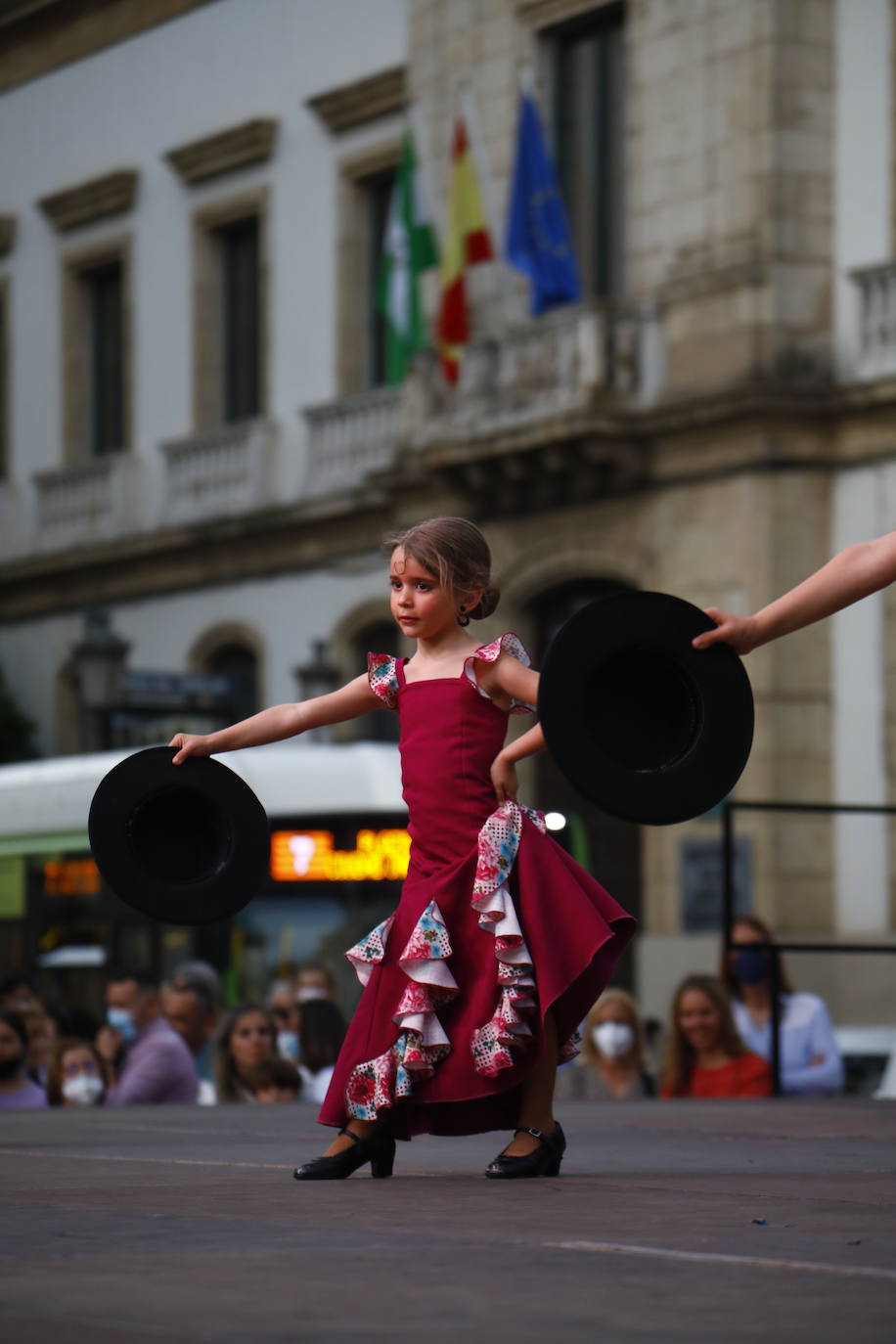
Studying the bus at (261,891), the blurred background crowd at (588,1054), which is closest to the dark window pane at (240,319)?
the bus at (261,891)

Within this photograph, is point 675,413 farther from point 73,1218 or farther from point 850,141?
point 73,1218

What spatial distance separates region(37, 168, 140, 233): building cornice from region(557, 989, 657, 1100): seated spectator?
21.6 metres

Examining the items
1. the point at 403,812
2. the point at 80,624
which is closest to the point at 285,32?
the point at 80,624

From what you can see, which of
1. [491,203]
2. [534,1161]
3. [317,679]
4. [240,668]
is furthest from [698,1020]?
[240,668]

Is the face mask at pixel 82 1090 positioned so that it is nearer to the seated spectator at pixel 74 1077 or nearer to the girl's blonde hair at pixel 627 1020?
the seated spectator at pixel 74 1077

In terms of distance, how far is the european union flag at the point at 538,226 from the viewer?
79.4 feet

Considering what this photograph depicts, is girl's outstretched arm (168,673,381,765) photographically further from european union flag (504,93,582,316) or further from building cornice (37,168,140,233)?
building cornice (37,168,140,233)

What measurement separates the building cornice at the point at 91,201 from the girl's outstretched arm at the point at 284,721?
26.2m

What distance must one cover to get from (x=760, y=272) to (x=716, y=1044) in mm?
12659

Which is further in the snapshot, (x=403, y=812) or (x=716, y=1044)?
(x=403, y=812)

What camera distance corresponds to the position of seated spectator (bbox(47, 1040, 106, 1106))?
38.2ft

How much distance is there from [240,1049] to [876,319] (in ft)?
41.8

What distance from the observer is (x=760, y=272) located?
74.4ft

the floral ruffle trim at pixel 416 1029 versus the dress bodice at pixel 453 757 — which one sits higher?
the dress bodice at pixel 453 757
